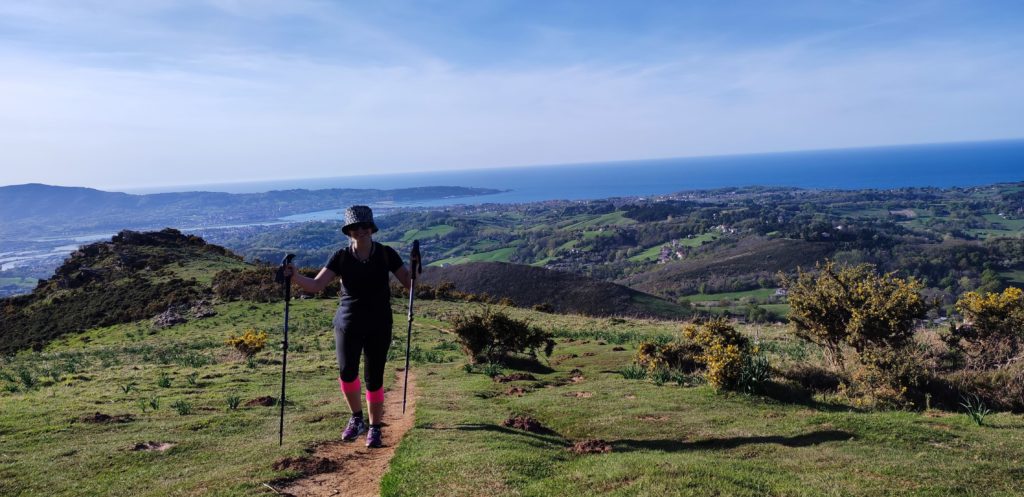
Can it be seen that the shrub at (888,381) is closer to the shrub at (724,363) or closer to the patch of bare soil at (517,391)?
the shrub at (724,363)

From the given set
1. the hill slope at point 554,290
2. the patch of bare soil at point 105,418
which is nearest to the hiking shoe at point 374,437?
the patch of bare soil at point 105,418

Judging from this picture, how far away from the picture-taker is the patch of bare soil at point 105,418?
931cm

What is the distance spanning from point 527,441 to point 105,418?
728 cm

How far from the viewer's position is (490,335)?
16172mm

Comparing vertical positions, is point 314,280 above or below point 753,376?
above

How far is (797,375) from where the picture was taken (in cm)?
1279

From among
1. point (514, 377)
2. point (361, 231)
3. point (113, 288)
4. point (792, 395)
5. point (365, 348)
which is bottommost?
point (113, 288)

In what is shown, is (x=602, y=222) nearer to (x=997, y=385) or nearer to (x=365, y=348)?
(x=997, y=385)

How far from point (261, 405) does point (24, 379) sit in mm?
8539

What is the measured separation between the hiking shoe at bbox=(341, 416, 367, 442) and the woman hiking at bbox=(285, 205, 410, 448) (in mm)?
728

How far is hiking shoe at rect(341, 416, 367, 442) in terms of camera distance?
7.96 meters

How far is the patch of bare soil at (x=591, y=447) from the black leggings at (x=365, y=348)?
2807 mm

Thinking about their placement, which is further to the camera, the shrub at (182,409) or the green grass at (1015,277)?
the green grass at (1015,277)

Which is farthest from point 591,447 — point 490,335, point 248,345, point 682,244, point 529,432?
point 682,244
